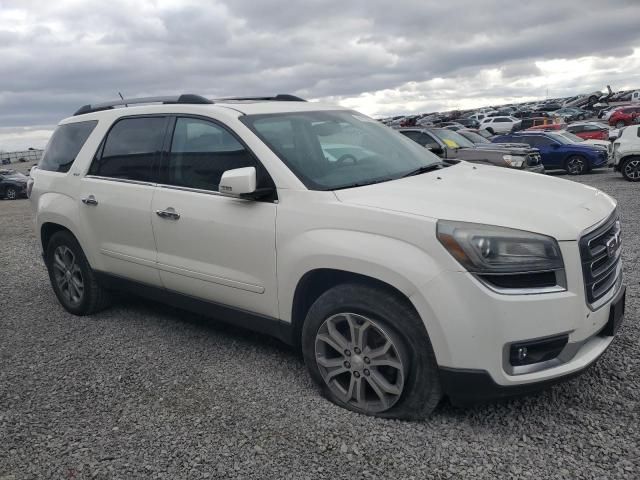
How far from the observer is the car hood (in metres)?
2.81

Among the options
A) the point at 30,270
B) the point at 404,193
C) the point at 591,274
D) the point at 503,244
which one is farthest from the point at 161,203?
the point at 30,270

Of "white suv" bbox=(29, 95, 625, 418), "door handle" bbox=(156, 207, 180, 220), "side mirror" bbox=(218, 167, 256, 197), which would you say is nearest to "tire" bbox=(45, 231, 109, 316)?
"white suv" bbox=(29, 95, 625, 418)

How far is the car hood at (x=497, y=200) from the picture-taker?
9.21 feet

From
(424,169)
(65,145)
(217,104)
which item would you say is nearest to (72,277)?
(65,145)

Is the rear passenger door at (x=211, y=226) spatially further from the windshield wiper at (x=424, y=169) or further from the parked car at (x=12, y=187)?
the parked car at (x=12, y=187)

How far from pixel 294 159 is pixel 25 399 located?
228cm

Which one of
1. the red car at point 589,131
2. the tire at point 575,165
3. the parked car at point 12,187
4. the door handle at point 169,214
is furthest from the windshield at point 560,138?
the parked car at point 12,187

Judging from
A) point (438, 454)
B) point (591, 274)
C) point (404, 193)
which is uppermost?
point (404, 193)

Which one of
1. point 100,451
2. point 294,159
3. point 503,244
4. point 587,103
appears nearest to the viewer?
point 503,244

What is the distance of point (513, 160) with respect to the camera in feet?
41.6

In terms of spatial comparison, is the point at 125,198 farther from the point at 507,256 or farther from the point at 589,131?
the point at 589,131

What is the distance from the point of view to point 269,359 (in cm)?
400

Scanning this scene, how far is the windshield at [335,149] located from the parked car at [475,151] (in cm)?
821

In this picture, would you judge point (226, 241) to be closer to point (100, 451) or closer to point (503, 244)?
point (100, 451)
